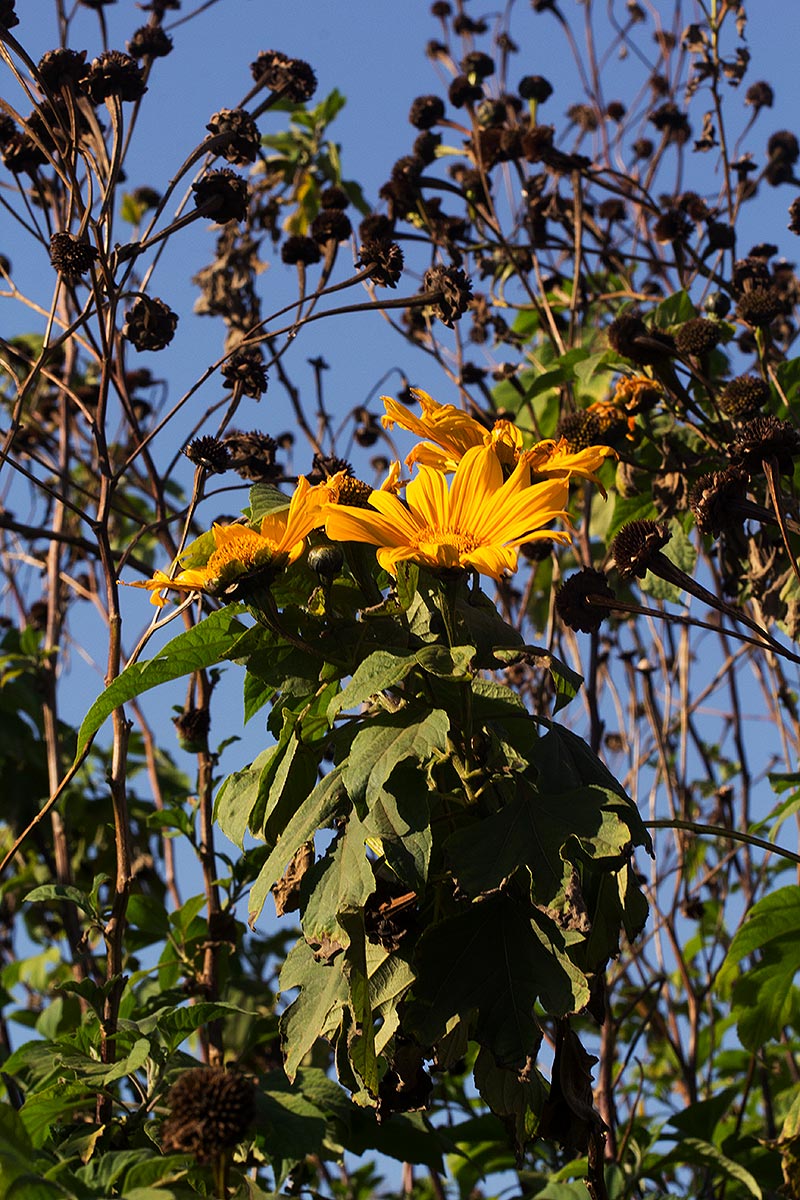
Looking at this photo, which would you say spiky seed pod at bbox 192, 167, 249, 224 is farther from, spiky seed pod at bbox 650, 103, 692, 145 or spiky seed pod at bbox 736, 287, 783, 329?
spiky seed pod at bbox 650, 103, 692, 145

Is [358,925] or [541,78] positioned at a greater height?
[541,78]

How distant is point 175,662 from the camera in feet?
5.10

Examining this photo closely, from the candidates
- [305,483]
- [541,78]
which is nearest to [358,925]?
[305,483]

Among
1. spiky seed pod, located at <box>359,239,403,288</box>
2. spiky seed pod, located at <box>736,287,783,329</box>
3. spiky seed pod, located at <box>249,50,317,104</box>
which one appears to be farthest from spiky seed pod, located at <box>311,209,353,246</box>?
spiky seed pod, located at <box>736,287,783,329</box>

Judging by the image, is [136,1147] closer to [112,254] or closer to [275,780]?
[275,780]

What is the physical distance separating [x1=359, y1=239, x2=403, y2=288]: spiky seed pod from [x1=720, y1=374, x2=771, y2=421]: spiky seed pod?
0.64 metres

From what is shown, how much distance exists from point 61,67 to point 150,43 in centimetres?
29

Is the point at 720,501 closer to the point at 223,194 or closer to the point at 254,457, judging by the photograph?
the point at 254,457

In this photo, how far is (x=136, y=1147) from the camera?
1760 mm

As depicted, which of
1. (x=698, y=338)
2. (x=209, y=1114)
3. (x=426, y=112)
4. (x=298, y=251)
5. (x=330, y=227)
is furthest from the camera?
(x=426, y=112)

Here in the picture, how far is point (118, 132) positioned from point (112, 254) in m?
0.20

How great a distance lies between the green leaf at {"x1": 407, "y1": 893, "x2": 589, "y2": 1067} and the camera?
1418 mm

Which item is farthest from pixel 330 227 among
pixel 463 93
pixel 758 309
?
pixel 463 93

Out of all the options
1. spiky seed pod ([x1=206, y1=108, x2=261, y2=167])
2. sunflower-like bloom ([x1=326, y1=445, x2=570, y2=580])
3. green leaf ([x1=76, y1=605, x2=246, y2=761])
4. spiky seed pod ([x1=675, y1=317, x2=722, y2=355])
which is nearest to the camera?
sunflower-like bloom ([x1=326, y1=445, x2=570, y2=580])
